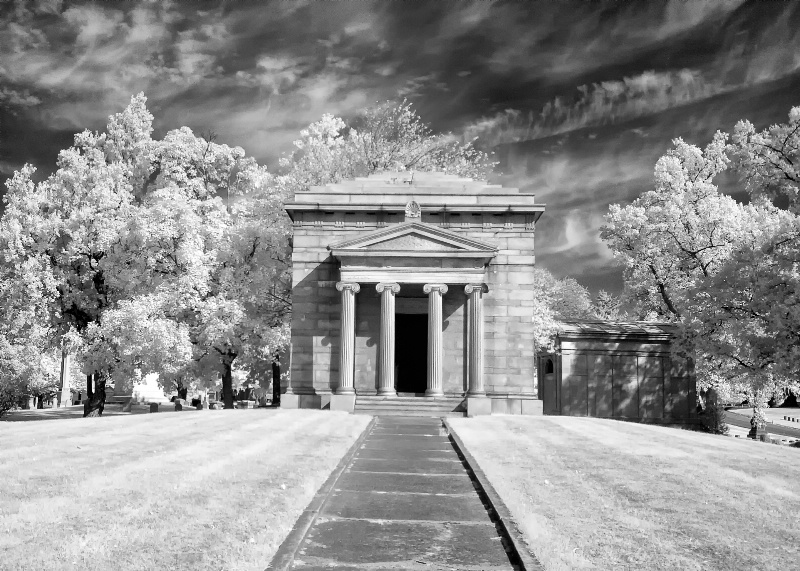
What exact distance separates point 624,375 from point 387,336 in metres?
15.6

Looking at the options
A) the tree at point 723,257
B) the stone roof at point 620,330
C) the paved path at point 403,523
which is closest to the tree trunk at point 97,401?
the stone roof at point 620,330

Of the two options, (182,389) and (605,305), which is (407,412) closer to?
(182,389)

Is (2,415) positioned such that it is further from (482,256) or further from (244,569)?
(244,569)

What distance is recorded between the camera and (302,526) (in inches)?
381

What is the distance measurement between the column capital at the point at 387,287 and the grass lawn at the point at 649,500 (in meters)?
13.9

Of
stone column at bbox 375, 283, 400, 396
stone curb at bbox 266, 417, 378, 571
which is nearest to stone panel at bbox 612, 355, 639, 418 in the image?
stone column at bbox 375, 283, 400, 396

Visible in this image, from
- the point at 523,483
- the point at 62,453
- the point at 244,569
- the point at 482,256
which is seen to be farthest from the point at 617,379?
the point at 244,569

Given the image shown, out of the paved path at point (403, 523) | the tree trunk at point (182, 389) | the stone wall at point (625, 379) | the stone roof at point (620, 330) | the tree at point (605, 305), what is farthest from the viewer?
the tree at point (605, 305)

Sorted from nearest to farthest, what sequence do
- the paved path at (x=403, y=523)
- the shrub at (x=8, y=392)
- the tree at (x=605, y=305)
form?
the paved path at (x=403, y=523)
the shrub at (x=8, y=392)
the tree at (x=605, y=305)

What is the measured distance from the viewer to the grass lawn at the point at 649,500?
27.9 ft

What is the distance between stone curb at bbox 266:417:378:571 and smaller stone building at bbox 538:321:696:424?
1097 inches

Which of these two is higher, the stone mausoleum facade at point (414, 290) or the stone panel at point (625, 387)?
the stone mausoleum facade at point (414, 290)

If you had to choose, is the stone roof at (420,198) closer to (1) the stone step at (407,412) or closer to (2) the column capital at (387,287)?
(2) the column capital at (387,287)

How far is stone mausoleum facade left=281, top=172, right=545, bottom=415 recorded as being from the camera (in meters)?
33.4
